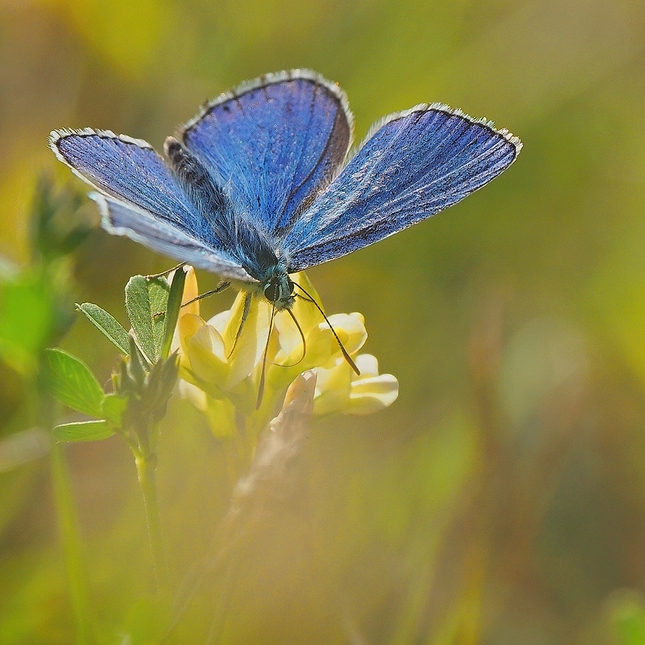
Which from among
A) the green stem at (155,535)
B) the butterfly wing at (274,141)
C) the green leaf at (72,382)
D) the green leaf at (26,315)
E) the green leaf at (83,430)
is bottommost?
the green stem at (155,535)

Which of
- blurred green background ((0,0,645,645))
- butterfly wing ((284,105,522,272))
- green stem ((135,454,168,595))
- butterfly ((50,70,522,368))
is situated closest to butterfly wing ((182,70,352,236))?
butterfly ((50,70,522,368))

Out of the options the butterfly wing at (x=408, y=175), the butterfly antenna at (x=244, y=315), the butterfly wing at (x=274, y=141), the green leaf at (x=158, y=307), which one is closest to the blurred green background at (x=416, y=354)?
the green leaf at (x=158, y=307)

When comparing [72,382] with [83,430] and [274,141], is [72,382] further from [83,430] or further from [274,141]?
[274,141]

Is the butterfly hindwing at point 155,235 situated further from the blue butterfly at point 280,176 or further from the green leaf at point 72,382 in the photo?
the green leaf at point 72,382

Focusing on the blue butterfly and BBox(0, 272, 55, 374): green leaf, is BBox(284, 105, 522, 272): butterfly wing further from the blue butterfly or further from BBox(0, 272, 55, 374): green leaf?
BBox(0, 272, 55, 374): green leaf

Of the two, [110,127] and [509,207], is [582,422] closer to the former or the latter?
[509,207]

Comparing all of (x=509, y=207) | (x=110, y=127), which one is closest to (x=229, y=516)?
(x=110, y=127)

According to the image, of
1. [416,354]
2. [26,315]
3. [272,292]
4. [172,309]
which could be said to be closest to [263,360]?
[272,292]
